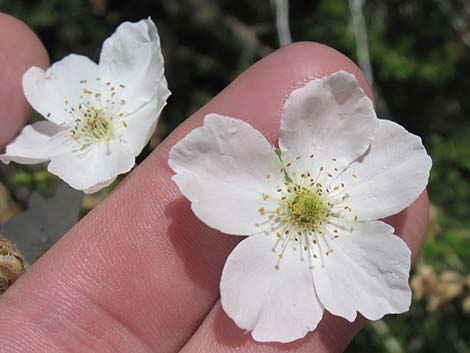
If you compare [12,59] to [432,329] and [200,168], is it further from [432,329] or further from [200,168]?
[432,329]

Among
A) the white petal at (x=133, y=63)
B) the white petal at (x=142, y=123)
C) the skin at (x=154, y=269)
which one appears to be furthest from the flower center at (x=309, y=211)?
the white petal at (x=133, y=63)

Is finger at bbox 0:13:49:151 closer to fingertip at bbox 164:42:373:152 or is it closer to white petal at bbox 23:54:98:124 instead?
white petal at bbox 23:54:98:124

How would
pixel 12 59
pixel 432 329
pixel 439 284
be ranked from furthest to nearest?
pixel 432 329 < pixel 439 284 < pixel 12 59

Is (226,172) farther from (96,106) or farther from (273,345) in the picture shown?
(96,106)

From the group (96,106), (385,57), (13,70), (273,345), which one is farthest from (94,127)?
(385,57)

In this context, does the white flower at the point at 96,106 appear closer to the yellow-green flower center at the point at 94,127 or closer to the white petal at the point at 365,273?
the yellow-green flower center at the point at 94,127

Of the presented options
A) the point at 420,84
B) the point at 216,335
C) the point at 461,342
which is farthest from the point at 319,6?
the point at 216,335
